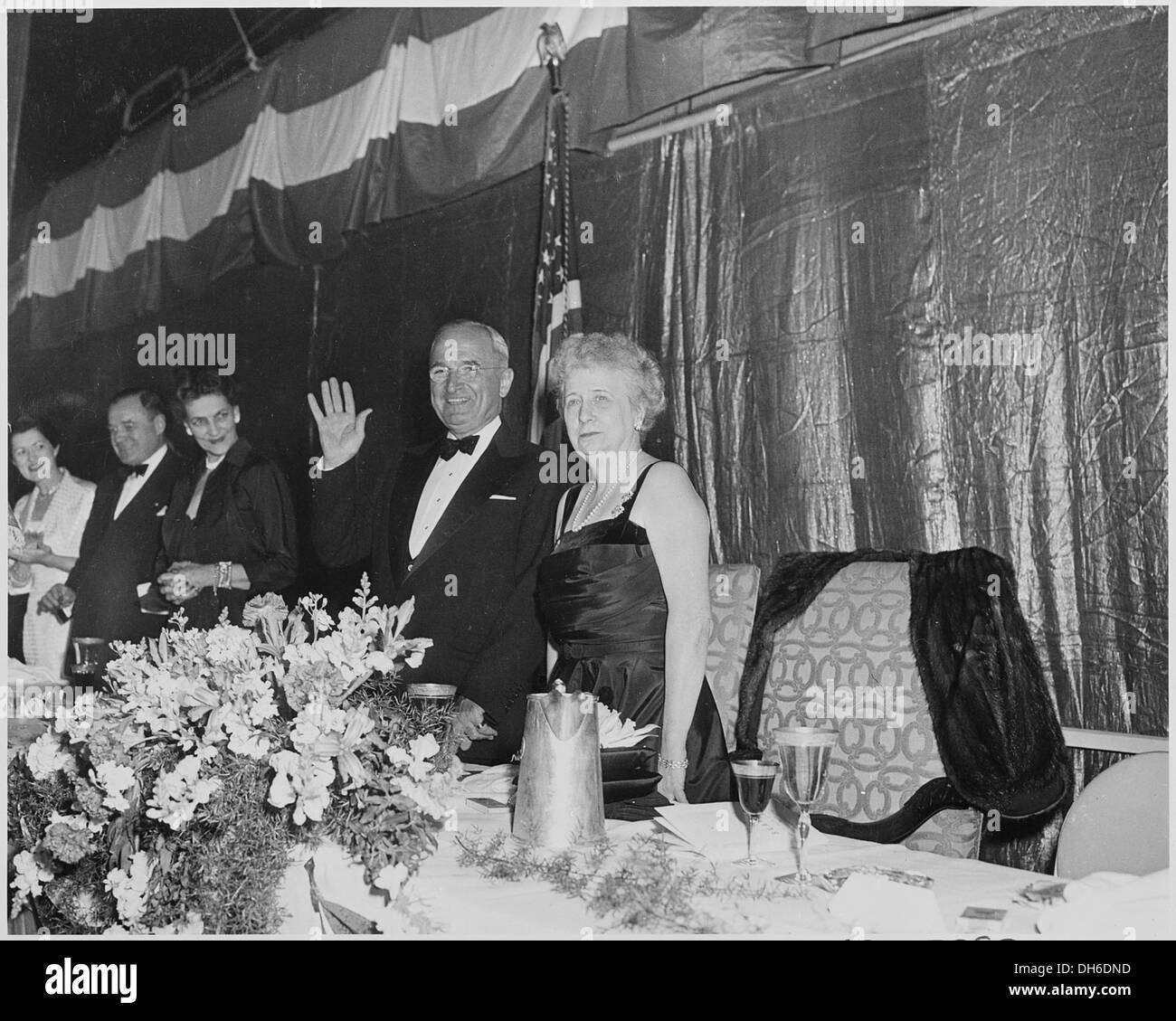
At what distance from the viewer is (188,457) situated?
10.8 feet

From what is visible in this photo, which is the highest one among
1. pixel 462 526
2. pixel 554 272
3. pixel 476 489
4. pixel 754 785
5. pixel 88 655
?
pixel 554 272

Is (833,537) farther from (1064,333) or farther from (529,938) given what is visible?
(529,938)

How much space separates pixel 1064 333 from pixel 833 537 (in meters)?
0.71

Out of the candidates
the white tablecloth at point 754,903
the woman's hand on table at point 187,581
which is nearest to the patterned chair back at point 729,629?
the white tablecloth at point 754,903

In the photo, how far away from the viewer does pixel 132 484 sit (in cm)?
328

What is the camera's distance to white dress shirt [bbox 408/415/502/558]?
314cm

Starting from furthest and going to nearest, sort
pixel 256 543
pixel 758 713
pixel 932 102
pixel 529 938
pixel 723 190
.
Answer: pixel 256 543 → pixel 723 190 → pixel 932 102 → pixel 758 713 → pixel 529 938

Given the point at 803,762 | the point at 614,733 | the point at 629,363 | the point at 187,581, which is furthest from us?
the point at 187,581

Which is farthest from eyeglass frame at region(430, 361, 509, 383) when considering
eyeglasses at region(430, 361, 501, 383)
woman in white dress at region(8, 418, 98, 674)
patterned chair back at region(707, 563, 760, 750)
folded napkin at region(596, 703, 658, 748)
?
folded napkin at region(596, 703, 658, 748)

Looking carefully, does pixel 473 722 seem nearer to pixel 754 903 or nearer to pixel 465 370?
pixel 465 370

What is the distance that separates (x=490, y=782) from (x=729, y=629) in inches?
32.7

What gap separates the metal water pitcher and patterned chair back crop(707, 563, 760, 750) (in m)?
1.06

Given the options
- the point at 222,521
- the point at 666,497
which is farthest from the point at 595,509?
the point at 222,521
